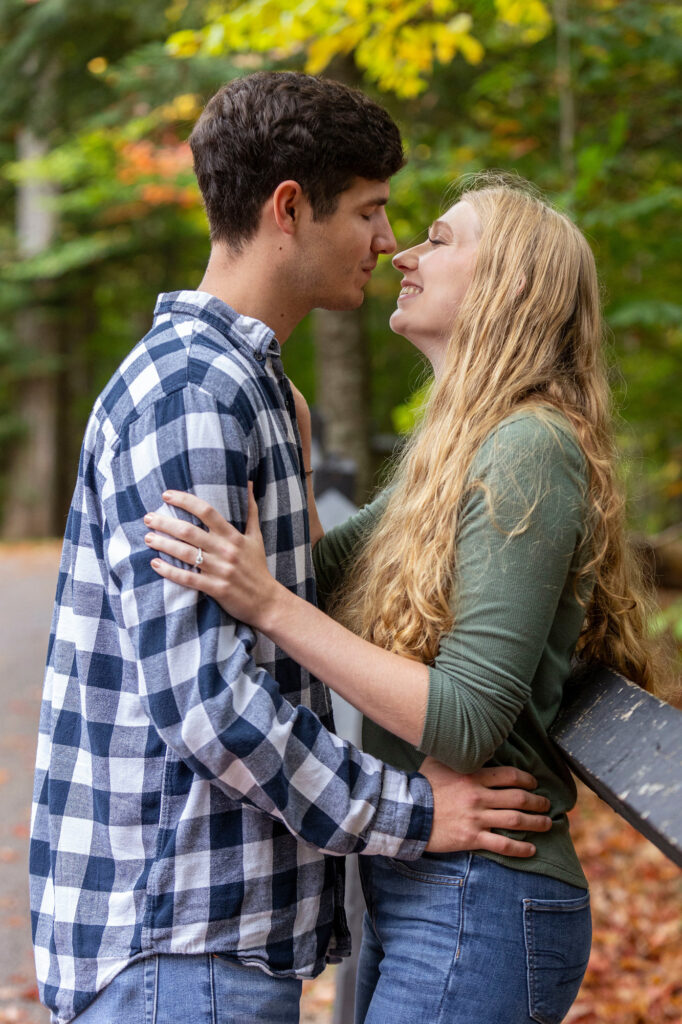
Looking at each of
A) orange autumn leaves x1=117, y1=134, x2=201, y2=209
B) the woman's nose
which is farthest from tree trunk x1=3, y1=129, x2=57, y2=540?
the woman's nose

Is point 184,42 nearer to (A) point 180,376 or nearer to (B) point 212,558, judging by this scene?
(A) point 180,376

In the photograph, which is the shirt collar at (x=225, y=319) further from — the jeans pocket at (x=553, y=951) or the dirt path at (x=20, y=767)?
the dirt path at (x=20, y=767)

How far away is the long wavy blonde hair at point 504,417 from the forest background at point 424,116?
39cm

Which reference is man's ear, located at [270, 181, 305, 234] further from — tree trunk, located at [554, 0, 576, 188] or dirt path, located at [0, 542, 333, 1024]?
tree trunk, located at [554, 0, 576, 188]

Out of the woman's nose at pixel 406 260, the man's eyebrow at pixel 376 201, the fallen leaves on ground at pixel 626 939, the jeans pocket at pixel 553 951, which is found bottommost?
the fallen leaves on ground at pixel 626 939

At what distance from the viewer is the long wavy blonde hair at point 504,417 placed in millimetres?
1717

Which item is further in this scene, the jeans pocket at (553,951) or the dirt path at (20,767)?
the dirt path at (20,767)

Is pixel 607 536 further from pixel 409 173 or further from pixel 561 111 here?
pixel 561 111

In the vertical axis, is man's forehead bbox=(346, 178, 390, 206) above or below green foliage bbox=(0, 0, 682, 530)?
below

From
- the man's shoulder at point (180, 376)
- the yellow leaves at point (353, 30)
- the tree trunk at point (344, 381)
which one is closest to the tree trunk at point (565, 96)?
the yellow leaves at point (353, 30)

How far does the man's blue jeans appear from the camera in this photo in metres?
1.56

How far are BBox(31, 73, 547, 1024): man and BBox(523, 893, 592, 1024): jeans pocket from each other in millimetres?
129

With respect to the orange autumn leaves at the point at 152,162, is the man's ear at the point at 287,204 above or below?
below

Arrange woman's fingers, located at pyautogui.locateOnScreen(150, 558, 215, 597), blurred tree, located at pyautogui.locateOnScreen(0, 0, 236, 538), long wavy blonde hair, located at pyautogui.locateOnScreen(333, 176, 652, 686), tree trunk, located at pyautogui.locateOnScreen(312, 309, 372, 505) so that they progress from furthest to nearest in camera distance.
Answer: blurred tree, located at pyautogui.locateOnScreen(0, 0, 236, 538) < tree trunk, located at pyautogui.locateOnScreen(312, 309, 372, 505) < long wavy blonde hair, located at pyautogui.locateOnScreen(333, 176, 652, 686) < woman's fingers, located at pyautogui.locateOnScreen(150, 558, 215, 597)
